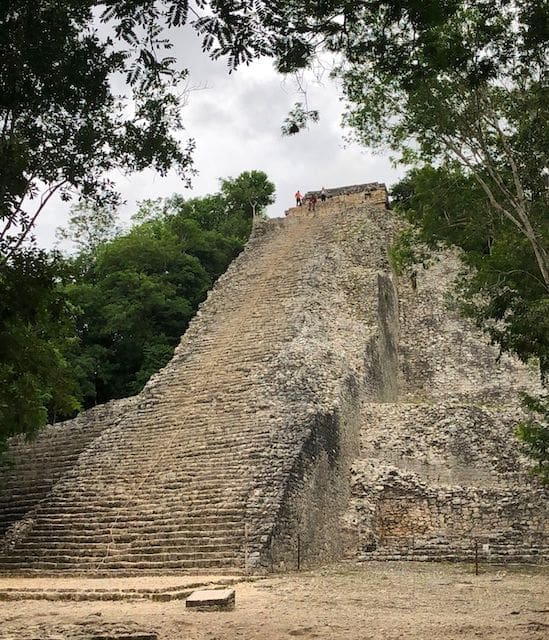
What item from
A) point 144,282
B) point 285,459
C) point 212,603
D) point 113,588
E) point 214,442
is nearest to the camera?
Result: point 212,603

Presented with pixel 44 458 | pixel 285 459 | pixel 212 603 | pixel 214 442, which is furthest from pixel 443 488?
pixel 44 458

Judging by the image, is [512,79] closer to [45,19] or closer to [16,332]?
[45,19]

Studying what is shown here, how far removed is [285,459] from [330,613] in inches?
209

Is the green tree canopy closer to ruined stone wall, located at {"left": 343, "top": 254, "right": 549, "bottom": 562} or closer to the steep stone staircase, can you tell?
the steep stone staircase

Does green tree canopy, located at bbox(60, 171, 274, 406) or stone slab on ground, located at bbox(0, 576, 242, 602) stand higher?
green tree canopy, located at bbox(60, 171, 274, 406)

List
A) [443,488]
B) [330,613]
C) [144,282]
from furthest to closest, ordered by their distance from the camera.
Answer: [144,282], [443,488], [330,613]

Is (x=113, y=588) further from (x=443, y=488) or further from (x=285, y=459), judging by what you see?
(x=443, y=488)

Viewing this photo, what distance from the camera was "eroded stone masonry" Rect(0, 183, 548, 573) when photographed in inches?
435

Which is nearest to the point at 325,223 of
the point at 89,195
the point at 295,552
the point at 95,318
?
the point at 95,318

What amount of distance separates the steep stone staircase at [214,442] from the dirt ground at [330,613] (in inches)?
53.2

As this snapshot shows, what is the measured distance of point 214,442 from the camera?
1297 cm

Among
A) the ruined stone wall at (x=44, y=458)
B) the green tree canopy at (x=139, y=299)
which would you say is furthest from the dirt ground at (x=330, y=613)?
the green tree canopy at (x=139, y=299)

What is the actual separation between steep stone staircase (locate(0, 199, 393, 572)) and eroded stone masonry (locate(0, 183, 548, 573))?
0.12 feet

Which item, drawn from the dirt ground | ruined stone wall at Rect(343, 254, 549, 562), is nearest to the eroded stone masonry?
ruined stone wall at Rect(343, 254, 549, 562)
